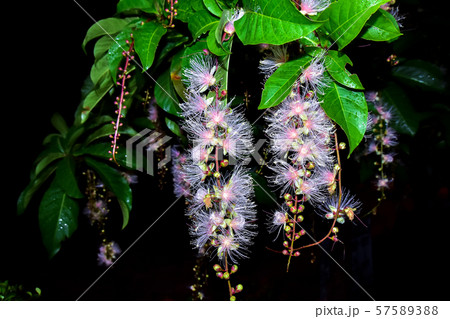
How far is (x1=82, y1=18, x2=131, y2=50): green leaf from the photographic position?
806mm

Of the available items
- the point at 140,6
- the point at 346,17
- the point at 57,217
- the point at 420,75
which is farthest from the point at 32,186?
the point at 420,75

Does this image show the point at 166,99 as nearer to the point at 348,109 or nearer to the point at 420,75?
the point at 348,109

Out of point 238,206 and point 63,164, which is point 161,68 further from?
point 63,164

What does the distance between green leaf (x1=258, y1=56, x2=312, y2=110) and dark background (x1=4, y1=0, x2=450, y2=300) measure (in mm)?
199

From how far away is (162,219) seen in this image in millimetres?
1888

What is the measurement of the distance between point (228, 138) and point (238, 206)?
11 cm

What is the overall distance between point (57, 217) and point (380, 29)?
0.96 meters

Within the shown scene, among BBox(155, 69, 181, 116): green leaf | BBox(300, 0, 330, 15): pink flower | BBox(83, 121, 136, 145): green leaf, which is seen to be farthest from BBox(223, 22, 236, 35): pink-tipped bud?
BBox(83, 121, 136, 145): green leaf

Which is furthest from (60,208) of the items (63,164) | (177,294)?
(177,294)

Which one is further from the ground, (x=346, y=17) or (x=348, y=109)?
(x=346, y=17)

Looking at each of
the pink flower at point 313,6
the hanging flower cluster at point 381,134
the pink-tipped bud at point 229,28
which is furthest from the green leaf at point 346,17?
the hanging flower cluster at point 381,134

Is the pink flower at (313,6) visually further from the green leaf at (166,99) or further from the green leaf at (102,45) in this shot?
the green leaf at (102,45)

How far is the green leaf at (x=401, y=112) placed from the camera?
1148 mm

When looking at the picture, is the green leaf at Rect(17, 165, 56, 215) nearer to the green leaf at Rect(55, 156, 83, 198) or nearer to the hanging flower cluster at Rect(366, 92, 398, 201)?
the green leaf at Rect(55, 156, 83, 198)
